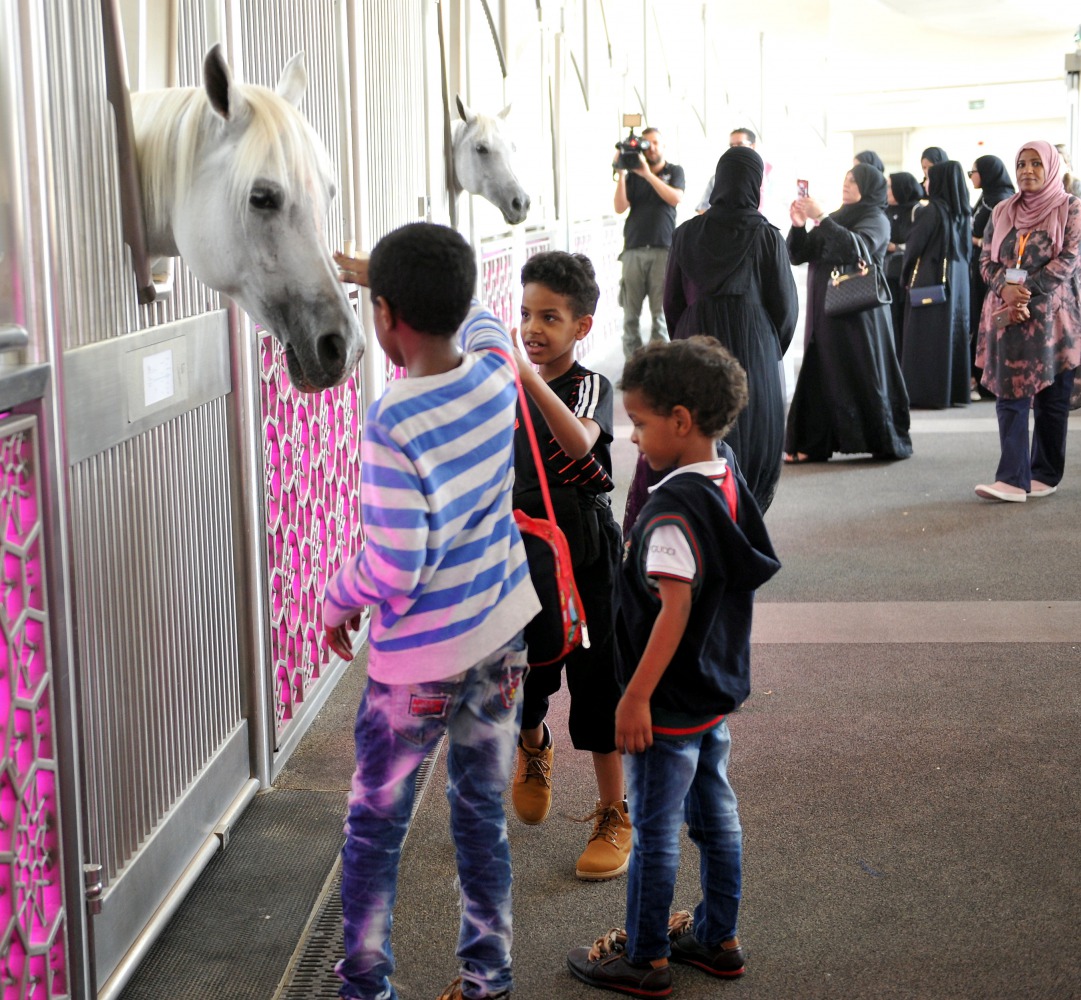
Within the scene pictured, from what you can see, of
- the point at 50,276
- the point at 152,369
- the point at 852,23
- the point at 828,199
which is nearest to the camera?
the point at 50,276

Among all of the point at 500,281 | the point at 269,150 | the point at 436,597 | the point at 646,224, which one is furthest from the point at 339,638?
the point at 646,224

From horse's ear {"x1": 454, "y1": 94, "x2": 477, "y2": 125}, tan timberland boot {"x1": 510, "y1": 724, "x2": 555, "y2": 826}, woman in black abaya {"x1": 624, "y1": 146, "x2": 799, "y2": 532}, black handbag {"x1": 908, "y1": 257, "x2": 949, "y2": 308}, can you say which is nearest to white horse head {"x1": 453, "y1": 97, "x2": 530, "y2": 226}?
horse's ear {"x1": 454, "y1": 94, "x2": 477, "y2": 125}

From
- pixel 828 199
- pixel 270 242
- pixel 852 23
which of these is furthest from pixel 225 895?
pixel 828 199

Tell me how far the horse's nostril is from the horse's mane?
27cm

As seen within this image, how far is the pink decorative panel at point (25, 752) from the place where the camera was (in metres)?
2.00

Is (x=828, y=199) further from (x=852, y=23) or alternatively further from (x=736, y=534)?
(x=736, y=534)

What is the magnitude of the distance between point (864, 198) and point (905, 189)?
213 cm

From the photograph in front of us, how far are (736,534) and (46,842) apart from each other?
1232 millimetres

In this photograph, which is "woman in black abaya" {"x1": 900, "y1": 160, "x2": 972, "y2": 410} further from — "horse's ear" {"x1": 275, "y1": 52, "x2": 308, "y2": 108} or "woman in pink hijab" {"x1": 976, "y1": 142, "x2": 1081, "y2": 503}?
"horse's ear" {"x1": 275, "y1": 52, "x2": 308, "y2": 108}

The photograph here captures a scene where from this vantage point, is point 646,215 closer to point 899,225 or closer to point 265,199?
point 899,225

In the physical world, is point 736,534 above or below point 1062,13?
below

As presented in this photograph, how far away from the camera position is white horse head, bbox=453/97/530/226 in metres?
5.81

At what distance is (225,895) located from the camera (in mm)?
2918

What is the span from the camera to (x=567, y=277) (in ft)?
9.12
